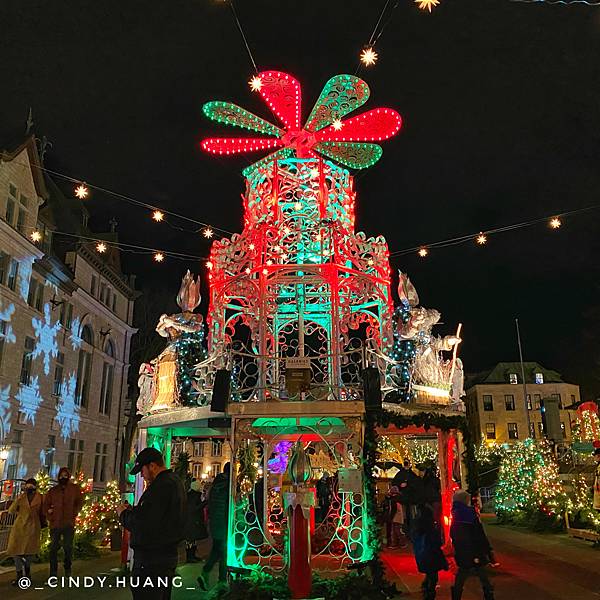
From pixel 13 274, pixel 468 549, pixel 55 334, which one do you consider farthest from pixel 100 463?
pixel 468 549

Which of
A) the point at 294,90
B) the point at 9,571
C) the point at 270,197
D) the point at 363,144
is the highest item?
the point at 294,90

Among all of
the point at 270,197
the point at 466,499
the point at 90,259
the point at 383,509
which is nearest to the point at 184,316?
the point at 270,197

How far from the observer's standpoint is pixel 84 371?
2788 cm

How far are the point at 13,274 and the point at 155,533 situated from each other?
19151 millimetres

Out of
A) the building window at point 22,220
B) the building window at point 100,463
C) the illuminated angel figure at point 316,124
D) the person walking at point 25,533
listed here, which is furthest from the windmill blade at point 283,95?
the building window at point 100,463

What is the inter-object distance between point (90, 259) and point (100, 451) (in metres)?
10.2

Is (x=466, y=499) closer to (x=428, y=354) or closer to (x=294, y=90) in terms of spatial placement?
(x=428, y=354)

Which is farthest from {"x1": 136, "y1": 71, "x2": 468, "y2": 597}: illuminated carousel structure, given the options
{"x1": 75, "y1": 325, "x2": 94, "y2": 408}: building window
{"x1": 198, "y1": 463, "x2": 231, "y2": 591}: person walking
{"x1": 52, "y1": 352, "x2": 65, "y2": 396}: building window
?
{"x1": 75, "y1": 325, "x2": 94, "y2": 408}: building window

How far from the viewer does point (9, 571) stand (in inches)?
405

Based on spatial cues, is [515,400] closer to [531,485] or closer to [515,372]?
[515,372]

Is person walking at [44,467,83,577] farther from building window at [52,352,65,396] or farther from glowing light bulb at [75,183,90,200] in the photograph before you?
building window at [52,352,65,396]

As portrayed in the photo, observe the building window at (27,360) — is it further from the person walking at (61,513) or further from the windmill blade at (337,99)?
the windmill blade at (337,99)

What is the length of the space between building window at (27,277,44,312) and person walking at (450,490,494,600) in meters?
20.5

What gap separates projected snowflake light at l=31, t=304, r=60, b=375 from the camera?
22672mm
